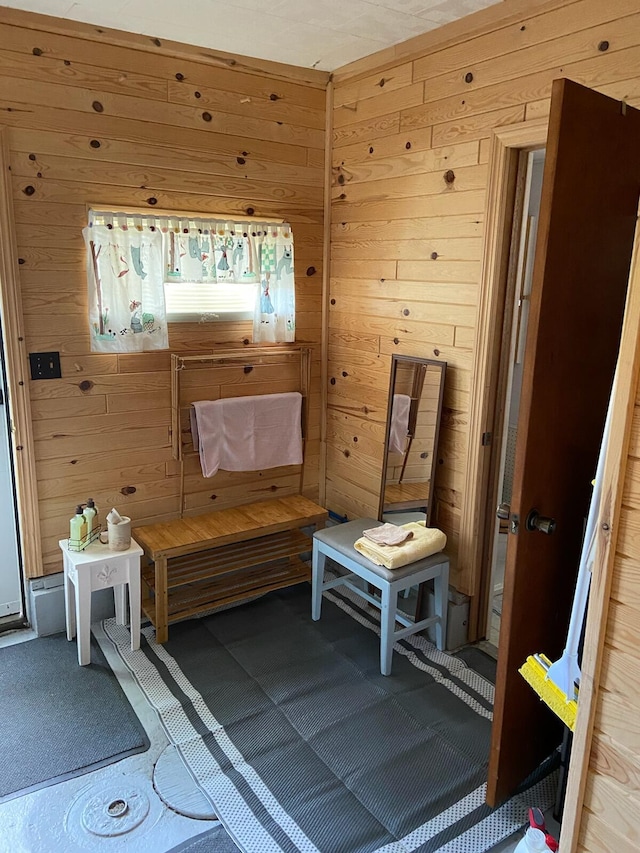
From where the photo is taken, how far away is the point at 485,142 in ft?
8.04

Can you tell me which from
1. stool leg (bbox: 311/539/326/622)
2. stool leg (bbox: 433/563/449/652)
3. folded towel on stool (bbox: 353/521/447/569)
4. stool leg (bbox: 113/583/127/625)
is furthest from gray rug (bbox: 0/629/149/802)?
stool leg (bbox: 433/563/449/652)

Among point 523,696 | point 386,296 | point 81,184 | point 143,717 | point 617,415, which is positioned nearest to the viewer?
point 617,415

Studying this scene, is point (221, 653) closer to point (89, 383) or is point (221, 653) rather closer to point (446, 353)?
point (89, 383)

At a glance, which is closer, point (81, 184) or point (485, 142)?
point (485, 142)

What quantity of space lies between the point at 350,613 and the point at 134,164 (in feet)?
7.25

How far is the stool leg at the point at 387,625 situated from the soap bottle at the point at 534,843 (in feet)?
3.23

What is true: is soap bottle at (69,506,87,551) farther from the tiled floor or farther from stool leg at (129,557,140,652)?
the tiled floor

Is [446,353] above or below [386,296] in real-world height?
below

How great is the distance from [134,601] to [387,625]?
104 cm

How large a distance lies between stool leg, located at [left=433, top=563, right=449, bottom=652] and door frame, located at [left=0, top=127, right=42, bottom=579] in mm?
1708

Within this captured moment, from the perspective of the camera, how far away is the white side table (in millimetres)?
2605

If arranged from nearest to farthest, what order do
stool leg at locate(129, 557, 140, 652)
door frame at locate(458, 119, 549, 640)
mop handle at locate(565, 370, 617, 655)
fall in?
mop handle at locate(565, 370, 617, 655), door frame at locate(458, 119, 549, 640), stool leg at locate(129, 557, 140, 652)

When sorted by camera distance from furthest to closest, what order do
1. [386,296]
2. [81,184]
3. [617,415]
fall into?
[386,296] < [81,184] < [617,415]

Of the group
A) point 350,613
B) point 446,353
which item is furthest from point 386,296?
point 350,613
